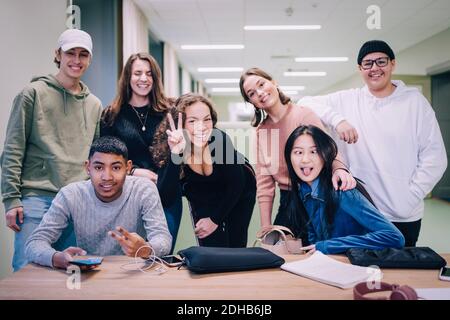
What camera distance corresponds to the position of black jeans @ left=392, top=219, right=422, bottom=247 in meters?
2.25

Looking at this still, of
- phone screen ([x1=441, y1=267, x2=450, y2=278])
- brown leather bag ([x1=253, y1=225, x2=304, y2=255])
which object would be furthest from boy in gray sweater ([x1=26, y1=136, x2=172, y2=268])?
phone screen ([x1=441, y1=267, x2=450, y2=278])

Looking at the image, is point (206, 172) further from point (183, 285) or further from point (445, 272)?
point (445, 272)

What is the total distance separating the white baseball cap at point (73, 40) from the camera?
2205mm

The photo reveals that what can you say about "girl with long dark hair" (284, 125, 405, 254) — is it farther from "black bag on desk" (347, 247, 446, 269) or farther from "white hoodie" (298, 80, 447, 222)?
"black bag on desk" (347, 247, 446, 269)

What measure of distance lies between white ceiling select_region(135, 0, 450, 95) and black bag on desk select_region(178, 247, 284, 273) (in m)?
1.13

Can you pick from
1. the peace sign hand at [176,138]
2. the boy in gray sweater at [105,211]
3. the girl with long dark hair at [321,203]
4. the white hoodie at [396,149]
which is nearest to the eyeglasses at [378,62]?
the white hoodie at [396,149]

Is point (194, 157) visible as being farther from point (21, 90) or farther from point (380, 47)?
point (380, 47)

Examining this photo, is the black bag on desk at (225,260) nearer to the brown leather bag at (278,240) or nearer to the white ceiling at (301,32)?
the brown leather bag at (278,240)

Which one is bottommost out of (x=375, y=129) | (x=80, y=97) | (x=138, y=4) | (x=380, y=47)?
(x=375, y=129)

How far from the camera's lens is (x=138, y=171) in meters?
2.28
